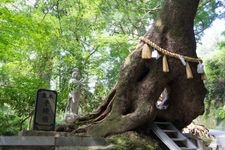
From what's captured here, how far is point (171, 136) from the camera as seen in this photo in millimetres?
6020

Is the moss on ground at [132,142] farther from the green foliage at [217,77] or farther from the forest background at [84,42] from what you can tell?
the green foliage at [217,77]

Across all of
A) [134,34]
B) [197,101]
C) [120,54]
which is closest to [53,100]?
[197,101]

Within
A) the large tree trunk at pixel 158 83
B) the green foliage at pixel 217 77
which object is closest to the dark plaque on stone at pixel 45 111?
the large tree trunk at pixel 158 83

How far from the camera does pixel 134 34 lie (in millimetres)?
15703

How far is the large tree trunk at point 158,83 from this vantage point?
567 cm

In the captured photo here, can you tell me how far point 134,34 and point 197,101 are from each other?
993cm

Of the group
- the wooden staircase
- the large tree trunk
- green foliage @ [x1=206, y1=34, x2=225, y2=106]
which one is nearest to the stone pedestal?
the large tree trunk

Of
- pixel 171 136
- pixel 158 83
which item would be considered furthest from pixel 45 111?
pixel 171 136

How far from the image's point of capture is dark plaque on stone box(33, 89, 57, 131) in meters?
5.09

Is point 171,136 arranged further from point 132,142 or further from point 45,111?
point 45,111

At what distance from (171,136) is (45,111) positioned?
242cm

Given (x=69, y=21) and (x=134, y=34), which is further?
(x=134, y=34)

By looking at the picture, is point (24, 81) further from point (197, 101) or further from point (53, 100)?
point (197, 101)

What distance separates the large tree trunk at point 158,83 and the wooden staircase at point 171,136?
0.17m
